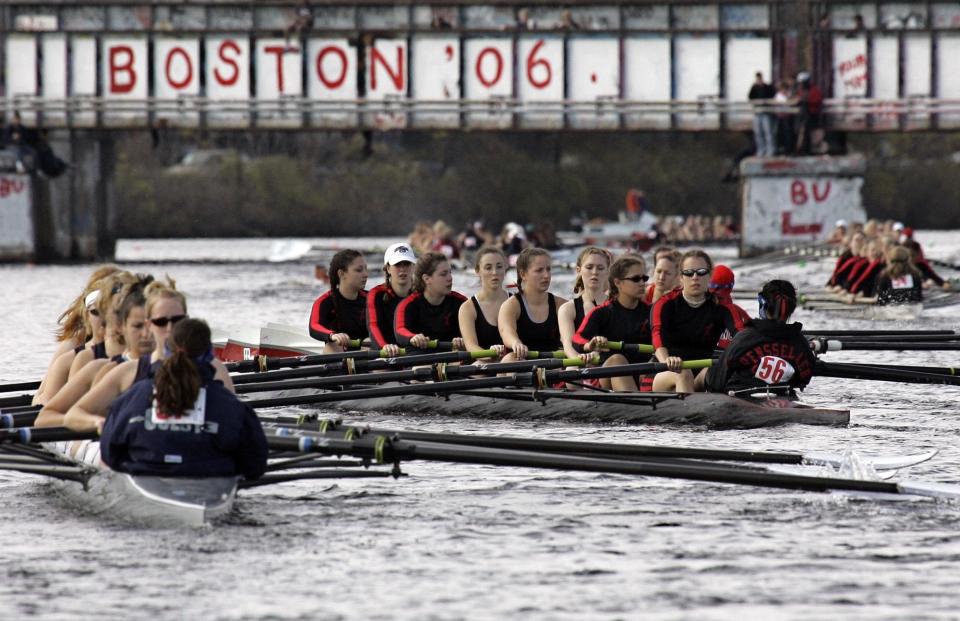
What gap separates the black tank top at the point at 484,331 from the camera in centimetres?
1459

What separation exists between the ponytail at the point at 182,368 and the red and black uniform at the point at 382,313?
6186 mm

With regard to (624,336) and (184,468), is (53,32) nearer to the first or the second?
(624,336)

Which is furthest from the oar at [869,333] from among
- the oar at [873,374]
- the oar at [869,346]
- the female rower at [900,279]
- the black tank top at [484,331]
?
the female rower at [900,279]

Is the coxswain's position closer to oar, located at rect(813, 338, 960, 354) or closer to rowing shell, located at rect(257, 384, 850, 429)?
rowing shell, located at rect(257, 384, 850, 429)

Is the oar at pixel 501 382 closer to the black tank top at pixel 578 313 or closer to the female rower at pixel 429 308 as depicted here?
the black tank top at pixel 578 313

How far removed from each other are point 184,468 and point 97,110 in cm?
3914

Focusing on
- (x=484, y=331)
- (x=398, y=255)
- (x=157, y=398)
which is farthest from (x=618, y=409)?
(x=157, y=398)

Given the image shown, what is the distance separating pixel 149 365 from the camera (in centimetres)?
938

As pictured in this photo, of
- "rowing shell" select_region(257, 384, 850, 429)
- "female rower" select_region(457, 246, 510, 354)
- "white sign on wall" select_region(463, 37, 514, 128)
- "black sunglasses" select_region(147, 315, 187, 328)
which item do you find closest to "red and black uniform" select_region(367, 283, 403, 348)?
"rowing shell" select_region(257, 384, 850, 429)

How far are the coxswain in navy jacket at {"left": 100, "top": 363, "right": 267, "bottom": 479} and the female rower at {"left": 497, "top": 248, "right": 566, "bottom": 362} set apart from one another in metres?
5.02

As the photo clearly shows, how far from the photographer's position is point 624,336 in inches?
544

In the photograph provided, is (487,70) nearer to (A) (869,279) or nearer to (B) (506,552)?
(A) (869,279)

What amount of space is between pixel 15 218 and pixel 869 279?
2901 centimetres

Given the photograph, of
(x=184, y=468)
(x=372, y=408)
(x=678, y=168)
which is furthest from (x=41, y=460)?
(x=678, y=168)
